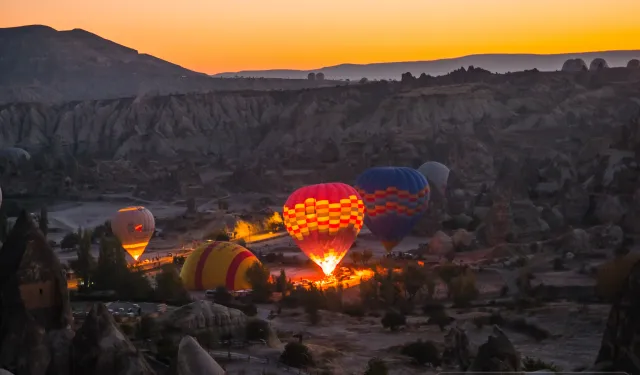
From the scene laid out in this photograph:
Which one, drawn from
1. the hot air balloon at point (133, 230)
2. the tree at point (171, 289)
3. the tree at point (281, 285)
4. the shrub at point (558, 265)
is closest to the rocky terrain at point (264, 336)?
the tree at point (281, 285)

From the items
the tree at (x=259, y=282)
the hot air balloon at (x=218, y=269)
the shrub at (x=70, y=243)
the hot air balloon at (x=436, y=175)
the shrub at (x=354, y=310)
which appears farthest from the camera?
the hot air balloon at (x=436, y=175)

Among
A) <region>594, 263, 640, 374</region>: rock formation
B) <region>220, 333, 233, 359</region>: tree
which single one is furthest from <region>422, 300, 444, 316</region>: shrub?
<region>594, 263, 640, 374</region>: rock formation

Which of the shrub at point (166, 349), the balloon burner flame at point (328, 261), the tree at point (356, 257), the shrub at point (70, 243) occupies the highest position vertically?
the shrub at point (166, 349)

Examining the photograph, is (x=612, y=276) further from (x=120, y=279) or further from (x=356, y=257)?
(x=120, y=279)

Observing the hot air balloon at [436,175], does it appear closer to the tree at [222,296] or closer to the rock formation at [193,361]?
the tree at [222,296]

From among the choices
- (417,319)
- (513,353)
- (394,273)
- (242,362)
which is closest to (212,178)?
(394,273)

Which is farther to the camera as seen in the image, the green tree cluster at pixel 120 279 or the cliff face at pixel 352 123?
the cliff face at pixel 352 123

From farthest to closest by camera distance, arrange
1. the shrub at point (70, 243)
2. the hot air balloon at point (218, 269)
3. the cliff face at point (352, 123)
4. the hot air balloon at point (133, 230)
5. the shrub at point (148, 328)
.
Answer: the cliff face at point (352, 123) → the shrub at point (70, 243) → the hot air balloon at point (133, 230) → the hot air balloon at point (218, 269) → the shrub at point (148, 328)
